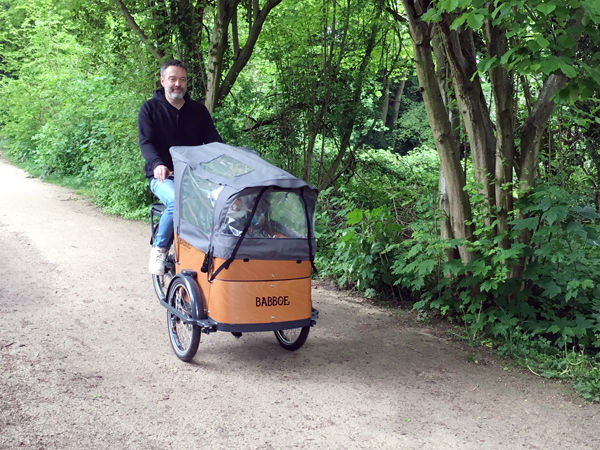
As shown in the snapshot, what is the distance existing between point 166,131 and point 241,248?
5.98 feet

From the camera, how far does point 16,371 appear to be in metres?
4.52

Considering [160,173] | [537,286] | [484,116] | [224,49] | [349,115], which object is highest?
[224,49]

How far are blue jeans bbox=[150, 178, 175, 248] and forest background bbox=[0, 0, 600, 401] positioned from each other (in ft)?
7.09

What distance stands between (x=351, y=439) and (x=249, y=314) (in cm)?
123

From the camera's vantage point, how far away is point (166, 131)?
579cm

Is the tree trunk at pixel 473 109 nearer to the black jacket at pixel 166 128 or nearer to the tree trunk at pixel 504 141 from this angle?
the tree trunk at pixel 504 141

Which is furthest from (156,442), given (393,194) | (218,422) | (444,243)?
(393,194)

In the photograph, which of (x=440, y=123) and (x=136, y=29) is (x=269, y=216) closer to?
(x=440, y=123)

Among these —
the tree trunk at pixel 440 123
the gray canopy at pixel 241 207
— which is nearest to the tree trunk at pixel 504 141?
the tree trunk at pixel 440 123

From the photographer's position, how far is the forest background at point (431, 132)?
5.29 m

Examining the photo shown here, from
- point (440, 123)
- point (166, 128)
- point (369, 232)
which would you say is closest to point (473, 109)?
point (440, 123)

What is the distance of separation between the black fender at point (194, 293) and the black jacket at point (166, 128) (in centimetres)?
120

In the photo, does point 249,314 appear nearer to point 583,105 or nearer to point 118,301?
point 118,301

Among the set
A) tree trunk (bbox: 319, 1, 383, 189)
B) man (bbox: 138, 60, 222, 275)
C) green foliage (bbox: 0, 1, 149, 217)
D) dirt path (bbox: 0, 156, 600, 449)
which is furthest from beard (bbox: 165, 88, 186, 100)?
green foliage (bbox: 0, 1, 149, 217)
